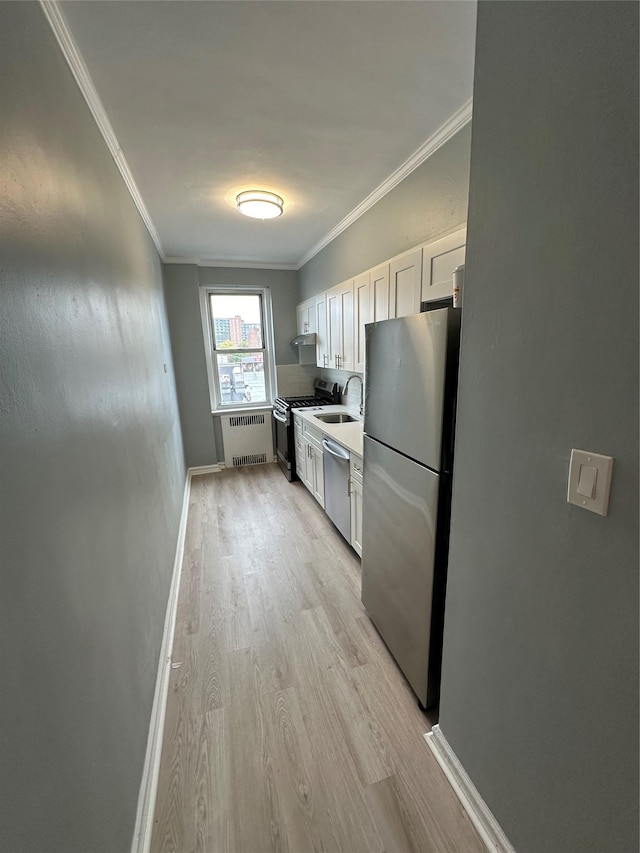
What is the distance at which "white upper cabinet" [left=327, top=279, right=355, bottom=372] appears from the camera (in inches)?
115

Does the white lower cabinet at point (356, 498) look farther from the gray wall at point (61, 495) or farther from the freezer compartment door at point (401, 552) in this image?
the gray wall at point (61, 495)

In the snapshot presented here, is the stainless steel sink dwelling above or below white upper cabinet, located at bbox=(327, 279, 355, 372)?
below

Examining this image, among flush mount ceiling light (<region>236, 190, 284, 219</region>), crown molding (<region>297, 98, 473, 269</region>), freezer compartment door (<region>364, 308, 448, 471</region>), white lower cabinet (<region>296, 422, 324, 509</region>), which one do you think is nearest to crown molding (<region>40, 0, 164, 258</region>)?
flush mount ceiling light (<region>236, 190, 284, 219</region>)

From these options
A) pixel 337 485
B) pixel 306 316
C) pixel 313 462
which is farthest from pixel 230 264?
pixel 337 485

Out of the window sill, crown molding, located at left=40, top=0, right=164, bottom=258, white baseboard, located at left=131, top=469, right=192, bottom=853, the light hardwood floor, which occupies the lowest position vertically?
the light hardwood floor

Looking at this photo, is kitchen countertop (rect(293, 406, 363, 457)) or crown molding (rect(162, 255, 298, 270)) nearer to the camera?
kitchen countertop (rect(293, 406, 363, 457))

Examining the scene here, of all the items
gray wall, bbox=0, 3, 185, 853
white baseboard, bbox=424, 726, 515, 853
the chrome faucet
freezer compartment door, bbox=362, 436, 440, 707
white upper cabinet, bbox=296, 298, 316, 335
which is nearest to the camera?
gray wall, bbox=0, 3, 185, 853

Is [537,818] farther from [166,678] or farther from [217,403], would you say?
[217,403]

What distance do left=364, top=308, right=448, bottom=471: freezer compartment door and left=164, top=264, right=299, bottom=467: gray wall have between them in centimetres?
311

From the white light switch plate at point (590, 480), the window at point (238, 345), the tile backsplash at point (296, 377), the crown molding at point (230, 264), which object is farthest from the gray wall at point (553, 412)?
the window at point (238, 345)

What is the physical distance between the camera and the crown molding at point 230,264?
3.97 metres

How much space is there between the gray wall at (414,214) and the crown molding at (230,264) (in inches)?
52.1

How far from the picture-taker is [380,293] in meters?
2.41

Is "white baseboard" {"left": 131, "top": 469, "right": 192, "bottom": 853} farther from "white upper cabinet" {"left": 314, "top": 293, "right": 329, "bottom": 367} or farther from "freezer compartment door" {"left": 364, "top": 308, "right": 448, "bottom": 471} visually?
"white upper cabinet" {"left": 314, "top": 293, "right": 329, "bottom": 367}
